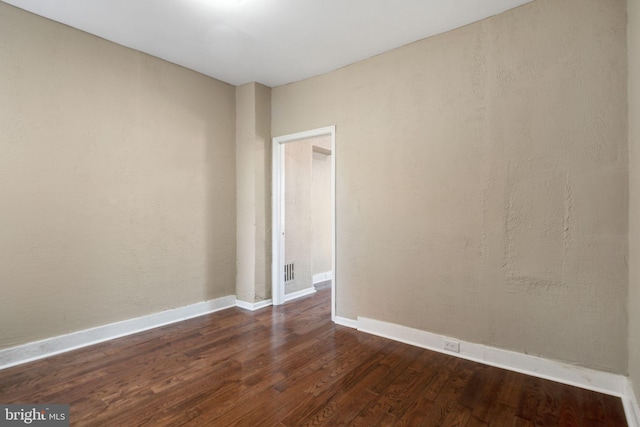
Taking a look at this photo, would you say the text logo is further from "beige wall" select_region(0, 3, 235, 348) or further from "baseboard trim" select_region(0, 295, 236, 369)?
"beige wall" select_region(0, 3, 235, 348)

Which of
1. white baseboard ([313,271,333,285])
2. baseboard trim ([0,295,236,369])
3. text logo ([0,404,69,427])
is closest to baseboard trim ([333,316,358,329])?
baseboard trim ([0,295,236,369])

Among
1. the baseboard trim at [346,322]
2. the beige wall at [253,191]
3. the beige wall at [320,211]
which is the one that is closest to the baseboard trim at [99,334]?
the beige wall at [253,191]

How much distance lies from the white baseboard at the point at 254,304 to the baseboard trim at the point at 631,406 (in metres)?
3.27

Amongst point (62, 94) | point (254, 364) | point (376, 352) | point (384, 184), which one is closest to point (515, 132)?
point (384, 184)

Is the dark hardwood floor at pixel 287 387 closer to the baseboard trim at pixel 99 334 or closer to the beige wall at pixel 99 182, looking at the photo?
the baseboard trim at pixel 99 334

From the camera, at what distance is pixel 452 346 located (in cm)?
263

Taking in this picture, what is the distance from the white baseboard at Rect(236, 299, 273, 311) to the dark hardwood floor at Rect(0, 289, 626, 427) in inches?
32.9

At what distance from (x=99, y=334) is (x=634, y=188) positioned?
13.9 feet

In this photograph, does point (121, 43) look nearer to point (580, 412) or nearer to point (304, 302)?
point (304, 302)

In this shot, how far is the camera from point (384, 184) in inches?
120

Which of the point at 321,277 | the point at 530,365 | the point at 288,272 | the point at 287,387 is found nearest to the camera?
the point at 287,387

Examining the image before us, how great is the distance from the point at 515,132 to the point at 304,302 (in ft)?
10.0

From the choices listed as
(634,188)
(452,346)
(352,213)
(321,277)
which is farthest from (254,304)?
(634,188)

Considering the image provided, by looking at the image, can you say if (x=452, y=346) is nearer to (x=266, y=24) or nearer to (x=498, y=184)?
(x=498, y=184)
